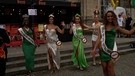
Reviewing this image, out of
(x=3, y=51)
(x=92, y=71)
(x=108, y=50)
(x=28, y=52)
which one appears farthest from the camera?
(x=92, y=71)

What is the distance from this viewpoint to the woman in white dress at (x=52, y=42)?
966cm

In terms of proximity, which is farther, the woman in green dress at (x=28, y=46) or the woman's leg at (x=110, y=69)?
the woman in green dress at (x=28, y=46)

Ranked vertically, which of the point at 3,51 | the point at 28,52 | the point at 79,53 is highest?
the point at 3,51

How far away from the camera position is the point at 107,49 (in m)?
6.65

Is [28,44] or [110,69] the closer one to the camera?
[110,69]

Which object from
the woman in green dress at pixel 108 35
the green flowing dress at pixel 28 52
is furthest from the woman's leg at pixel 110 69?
the green flowing dress at pixel 28 52

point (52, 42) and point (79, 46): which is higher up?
point (52, 42)

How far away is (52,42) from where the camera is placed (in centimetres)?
975

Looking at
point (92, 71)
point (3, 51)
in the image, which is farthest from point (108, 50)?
point (92, 71)

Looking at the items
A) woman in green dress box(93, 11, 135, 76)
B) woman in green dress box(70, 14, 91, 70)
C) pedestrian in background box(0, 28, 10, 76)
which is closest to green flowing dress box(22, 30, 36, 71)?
woman in green dress box(70, 14, 91, 70)

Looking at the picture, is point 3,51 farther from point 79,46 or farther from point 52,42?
point 79,46

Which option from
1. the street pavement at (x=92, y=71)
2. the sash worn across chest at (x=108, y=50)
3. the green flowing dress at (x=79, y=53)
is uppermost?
the sash worn across chest at (x=108, y=50)

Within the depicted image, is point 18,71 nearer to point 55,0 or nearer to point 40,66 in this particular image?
point 40,66

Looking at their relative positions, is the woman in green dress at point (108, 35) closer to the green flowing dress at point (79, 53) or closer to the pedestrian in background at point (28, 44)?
the pedestrian in background at point (28, 44)
